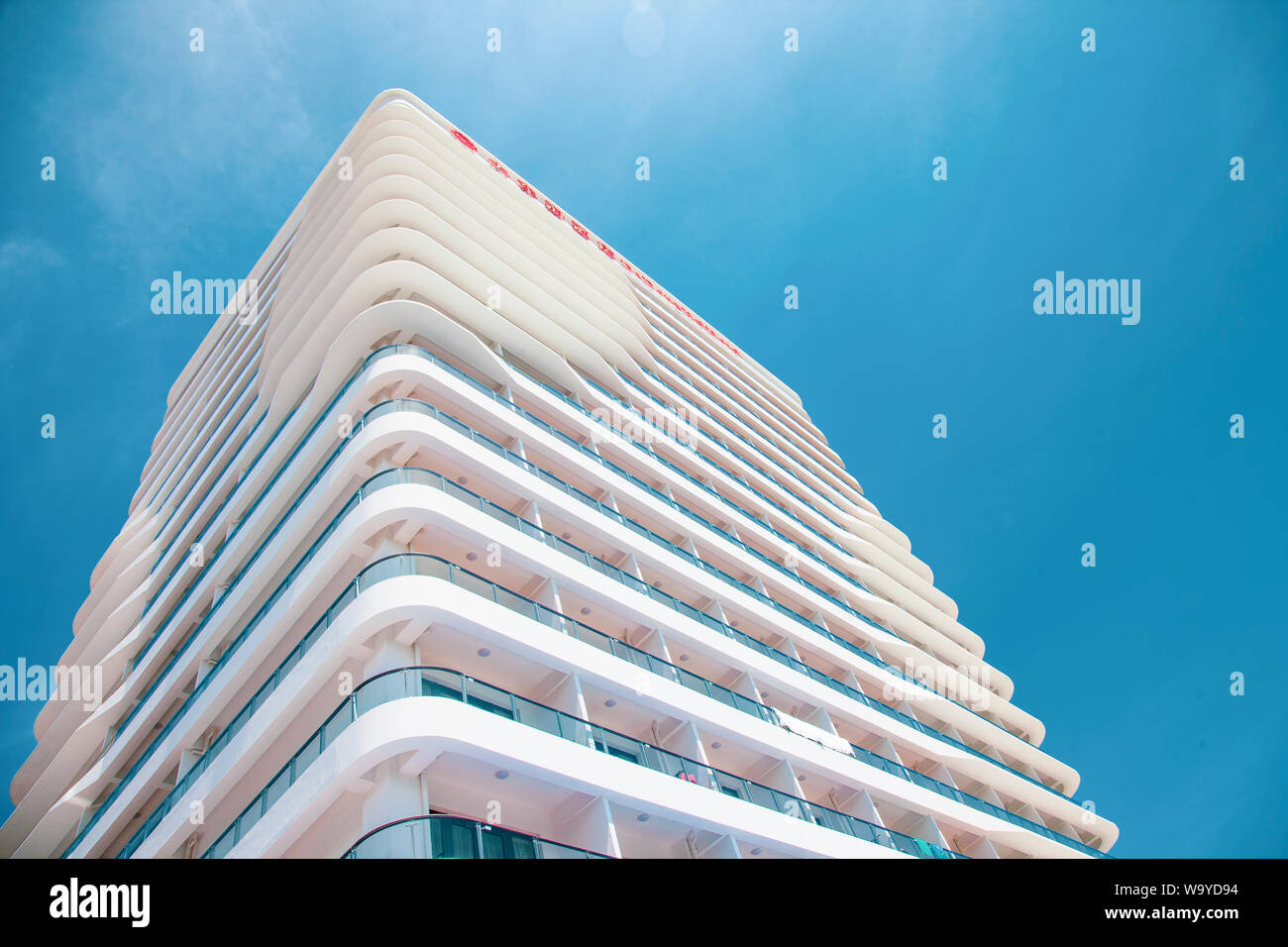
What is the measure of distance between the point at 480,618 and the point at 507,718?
1.79 metres

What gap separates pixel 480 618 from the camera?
12.7 m

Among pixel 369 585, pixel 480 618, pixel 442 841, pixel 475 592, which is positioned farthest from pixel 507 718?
pixel 369 585

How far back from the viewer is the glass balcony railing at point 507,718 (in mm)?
10656

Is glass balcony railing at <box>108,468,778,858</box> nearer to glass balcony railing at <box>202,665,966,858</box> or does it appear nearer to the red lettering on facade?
glass balcony railing at <box>202,665,966,858</box>

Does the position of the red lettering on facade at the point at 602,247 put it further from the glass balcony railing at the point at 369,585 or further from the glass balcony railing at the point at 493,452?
the glass balcony railing at the point at 369,585

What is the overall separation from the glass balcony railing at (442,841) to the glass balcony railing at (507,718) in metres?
2.12

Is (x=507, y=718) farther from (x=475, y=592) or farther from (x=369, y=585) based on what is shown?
(x=369, y=585)

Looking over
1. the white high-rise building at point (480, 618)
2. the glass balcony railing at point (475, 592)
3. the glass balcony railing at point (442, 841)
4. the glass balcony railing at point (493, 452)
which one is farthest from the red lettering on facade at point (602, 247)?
the glass balcony railing at point (442, 841)
